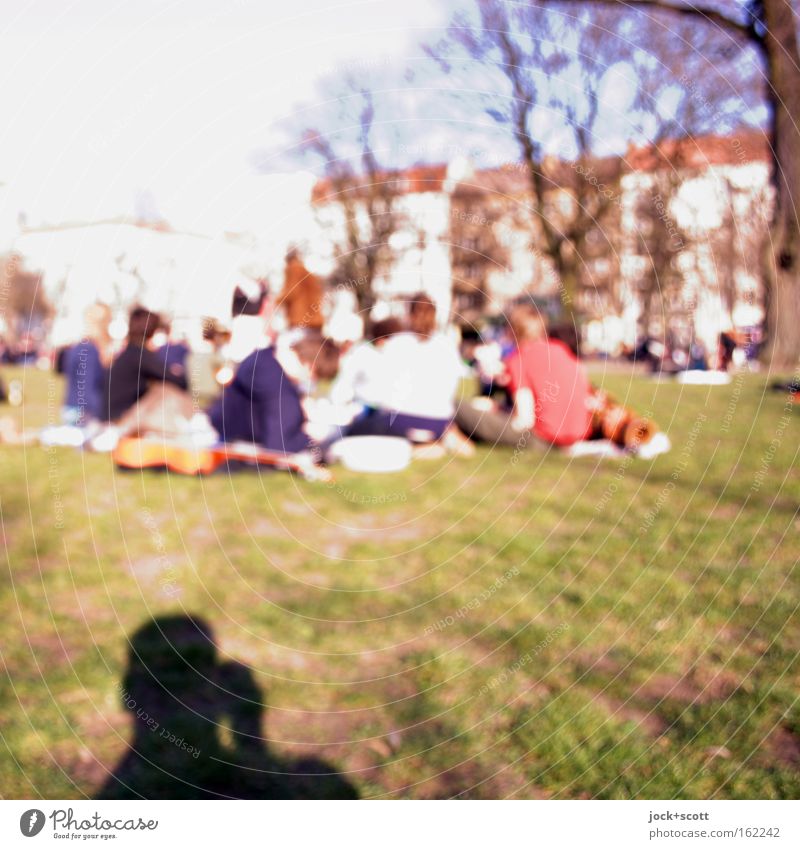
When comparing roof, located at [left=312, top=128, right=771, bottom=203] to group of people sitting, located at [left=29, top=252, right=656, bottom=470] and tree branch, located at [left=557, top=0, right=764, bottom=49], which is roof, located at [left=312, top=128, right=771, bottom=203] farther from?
group of people sitting, located at [left=29, top=252, right=656, bottom=470]

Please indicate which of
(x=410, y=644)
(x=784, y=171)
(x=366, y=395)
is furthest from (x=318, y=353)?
(x=410, y=644)

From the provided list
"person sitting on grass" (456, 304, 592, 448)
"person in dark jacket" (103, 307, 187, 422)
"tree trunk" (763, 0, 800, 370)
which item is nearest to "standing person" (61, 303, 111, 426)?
"person in dark jacket" (103, 307, 187, 422)

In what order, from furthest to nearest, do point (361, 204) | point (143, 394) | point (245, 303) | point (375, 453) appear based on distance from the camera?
point (361, 204) < point (143, 394) < point (375, 453) < point (245, 303)

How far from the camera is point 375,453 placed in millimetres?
8891

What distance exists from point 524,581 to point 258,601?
1413mm

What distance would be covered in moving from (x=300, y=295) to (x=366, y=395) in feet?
4.61

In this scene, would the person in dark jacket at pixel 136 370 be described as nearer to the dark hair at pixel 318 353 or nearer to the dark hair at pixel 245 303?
the dark hair at pixel 245 303

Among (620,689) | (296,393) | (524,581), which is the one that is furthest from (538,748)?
(296,393)

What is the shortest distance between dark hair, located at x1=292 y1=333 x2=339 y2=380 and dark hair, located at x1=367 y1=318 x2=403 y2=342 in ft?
2.19

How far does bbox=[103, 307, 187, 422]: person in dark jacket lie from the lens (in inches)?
368

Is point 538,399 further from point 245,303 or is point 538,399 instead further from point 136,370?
point 136,370

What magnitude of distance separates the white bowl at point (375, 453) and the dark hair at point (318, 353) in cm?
173

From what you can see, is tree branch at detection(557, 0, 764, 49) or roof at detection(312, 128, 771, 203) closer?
tree branch at detection(557, 0, 764, 49)
